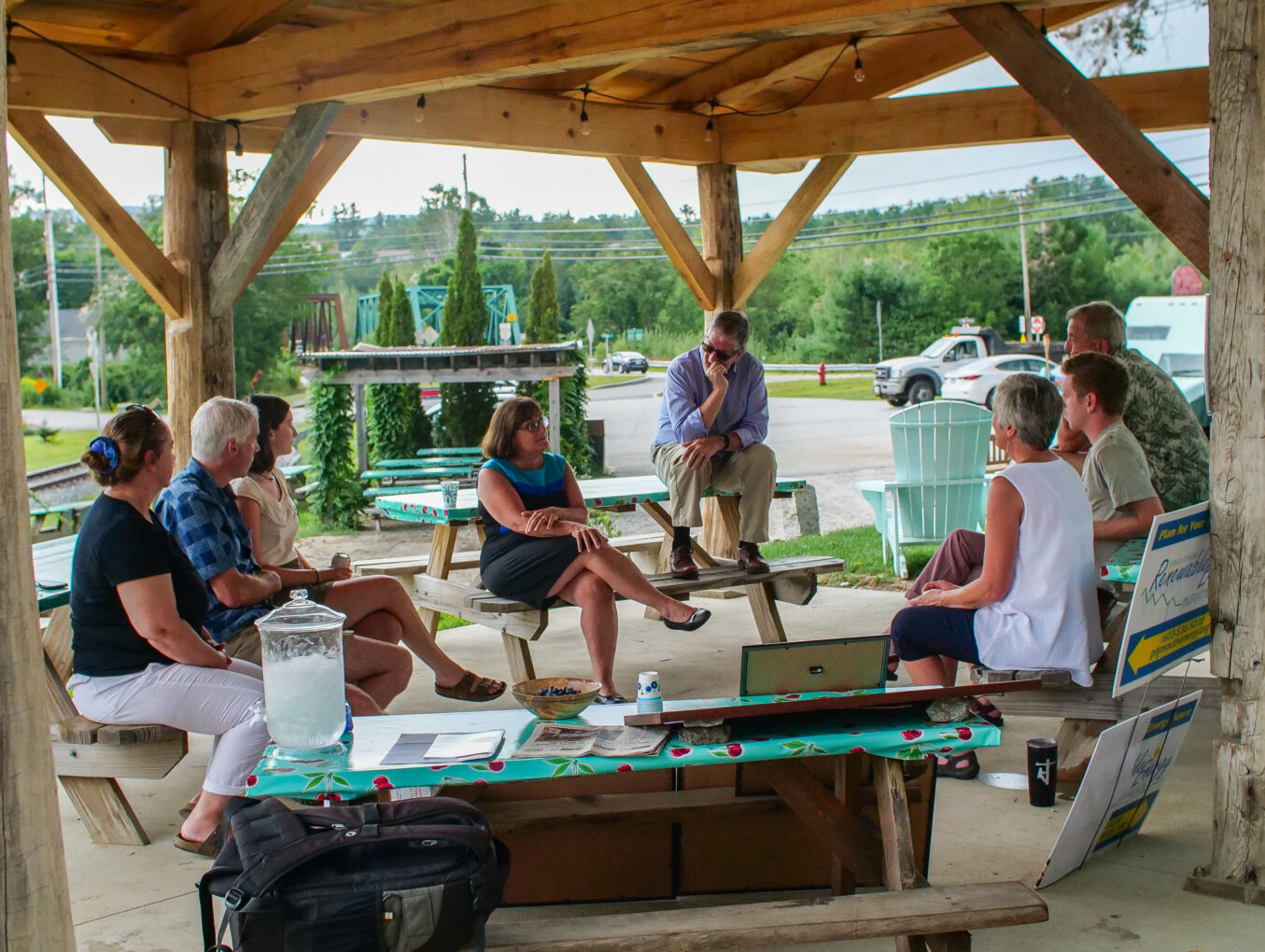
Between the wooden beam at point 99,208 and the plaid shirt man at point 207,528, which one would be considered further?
the wooden beam at point 99,208

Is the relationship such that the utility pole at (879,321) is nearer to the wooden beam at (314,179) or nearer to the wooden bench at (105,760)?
the wooden beam at (314,179)

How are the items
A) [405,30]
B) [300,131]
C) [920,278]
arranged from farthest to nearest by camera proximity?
[920,278] < [300,131] < [405,30]

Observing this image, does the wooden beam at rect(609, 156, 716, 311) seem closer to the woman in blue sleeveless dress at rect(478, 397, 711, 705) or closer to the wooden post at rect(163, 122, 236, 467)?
the wooden post at rect(163, 122, 236, 467)

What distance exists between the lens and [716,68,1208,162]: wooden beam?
18.4 ft

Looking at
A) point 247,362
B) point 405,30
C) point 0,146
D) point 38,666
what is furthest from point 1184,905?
point 247,362

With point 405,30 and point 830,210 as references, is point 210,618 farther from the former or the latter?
point 830,210

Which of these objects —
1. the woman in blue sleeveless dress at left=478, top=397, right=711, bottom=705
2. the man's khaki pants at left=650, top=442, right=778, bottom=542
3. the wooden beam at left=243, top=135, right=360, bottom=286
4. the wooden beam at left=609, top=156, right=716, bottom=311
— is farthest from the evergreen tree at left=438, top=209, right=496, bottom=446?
the woman in blue sleeveless dress at left=478, top=397, right=711, bottom=705

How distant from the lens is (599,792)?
9.82ft

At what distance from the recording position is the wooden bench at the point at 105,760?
3.17m

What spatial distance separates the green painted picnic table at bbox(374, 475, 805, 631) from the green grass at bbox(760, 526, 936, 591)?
956 millimetres

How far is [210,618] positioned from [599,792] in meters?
1.37

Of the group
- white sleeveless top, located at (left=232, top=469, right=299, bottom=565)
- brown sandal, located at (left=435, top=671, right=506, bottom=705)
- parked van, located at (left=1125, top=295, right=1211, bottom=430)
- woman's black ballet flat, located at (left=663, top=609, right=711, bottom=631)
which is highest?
parked van, located at (left=1125, top=295, right=1211, bottom=430)

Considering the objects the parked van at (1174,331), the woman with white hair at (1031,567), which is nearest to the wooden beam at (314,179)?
the woman with white hair at (1031,567)

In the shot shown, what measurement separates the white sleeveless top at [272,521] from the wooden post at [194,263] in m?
1.41
